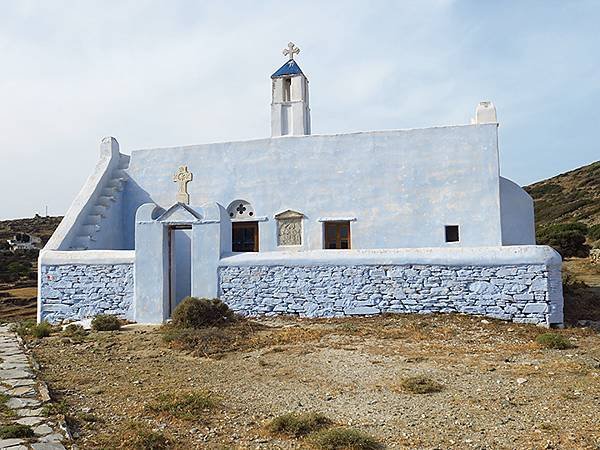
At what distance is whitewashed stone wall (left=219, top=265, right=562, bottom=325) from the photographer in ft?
36.8

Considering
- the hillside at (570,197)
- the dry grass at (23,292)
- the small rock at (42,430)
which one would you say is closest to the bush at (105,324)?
the small rock at (42,430)

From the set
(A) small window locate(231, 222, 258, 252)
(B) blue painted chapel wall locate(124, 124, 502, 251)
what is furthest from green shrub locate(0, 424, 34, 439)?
(A) small window locate(231, 222, 258, 252)

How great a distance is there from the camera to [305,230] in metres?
15.3

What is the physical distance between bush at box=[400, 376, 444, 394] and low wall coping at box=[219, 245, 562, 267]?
4.93 metres

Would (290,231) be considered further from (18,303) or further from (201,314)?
(18,303)

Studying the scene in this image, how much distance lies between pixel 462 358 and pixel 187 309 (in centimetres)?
561

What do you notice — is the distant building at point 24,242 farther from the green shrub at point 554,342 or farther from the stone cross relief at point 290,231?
the green shrub at point 554,342

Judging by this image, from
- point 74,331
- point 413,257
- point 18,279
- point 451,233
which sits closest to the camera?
point 74,331

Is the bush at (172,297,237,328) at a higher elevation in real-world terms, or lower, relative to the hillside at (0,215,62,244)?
lower

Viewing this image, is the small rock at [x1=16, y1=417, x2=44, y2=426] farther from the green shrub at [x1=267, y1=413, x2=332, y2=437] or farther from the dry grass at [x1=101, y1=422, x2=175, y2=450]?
the green shrub at [x1=267, y1=413, x2=332, y2=437]

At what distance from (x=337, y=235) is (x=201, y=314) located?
5.15 meters

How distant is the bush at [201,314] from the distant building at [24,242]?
3895cm

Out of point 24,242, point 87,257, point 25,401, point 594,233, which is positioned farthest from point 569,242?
point 24,242

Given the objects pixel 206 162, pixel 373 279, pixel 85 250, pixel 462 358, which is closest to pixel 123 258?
pixel 85 250
